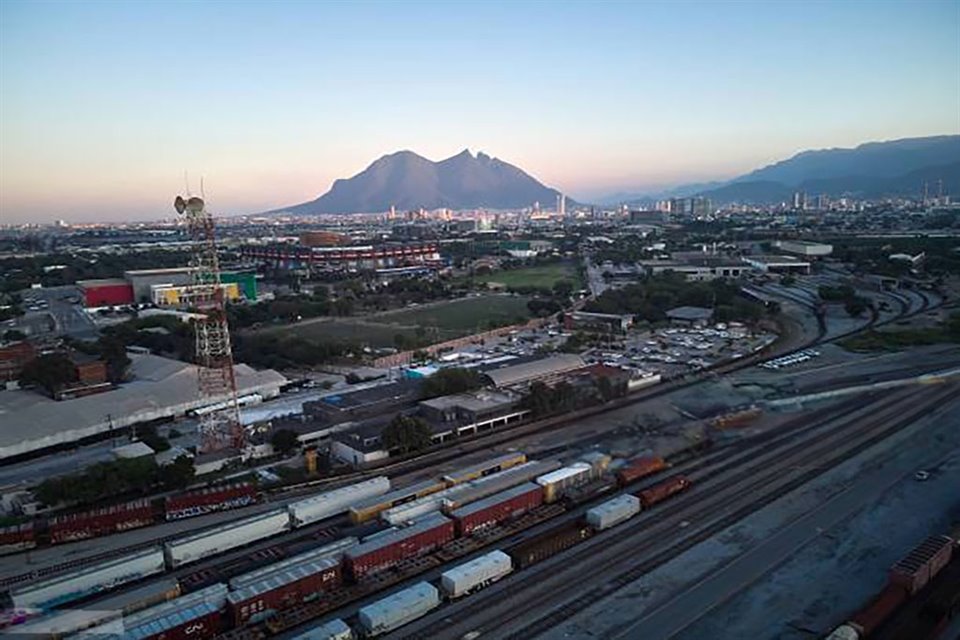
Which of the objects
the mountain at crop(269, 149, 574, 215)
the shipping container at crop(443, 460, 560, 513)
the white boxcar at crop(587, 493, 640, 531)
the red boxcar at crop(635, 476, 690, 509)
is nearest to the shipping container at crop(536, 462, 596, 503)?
the shipping container at crop(443, 460, 560, 513)

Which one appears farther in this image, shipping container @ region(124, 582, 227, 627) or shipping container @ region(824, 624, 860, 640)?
shipping container @ region(124, 582, 227, 627)

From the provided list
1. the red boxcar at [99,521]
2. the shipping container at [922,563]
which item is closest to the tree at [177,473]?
the red boxcar at [99,521]

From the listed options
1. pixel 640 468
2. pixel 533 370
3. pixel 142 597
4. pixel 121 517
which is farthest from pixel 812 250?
pixel 142 597

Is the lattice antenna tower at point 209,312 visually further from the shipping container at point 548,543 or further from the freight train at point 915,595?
the freight train at point 915,595

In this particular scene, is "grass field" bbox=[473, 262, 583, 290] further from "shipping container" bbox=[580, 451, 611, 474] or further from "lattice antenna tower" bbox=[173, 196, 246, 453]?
"lattice antenna tower" bbox=[173, 196, 246, 453]

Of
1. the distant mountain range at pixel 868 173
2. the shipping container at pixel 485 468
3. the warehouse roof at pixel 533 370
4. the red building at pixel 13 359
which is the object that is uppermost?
the distant mountain range at pixel 868 173

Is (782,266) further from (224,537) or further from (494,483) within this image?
(224,537)
